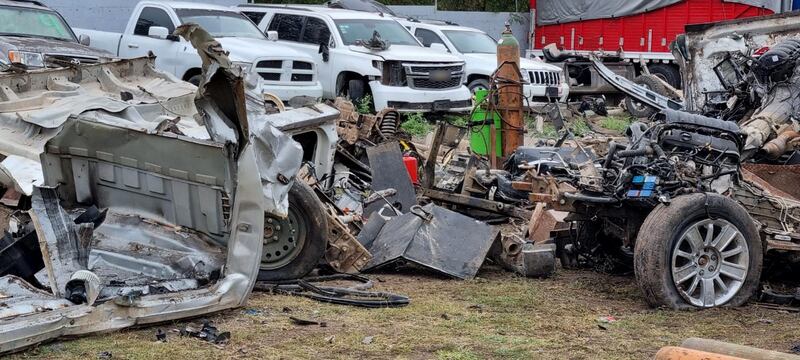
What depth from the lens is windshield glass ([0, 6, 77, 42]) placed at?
1398 centimetres

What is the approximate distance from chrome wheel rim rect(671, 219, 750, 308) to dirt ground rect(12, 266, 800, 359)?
0.15 m

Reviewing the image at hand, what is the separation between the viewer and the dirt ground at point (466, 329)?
5.78 meters

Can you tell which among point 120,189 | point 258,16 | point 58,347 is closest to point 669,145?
point 120,189

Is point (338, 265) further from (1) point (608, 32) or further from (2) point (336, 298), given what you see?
(1) point (608, 32)

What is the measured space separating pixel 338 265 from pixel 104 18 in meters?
18.0

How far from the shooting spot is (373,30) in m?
18.3

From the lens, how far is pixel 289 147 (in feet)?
22.3

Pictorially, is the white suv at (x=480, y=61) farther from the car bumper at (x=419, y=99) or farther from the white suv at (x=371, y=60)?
the car bumper at (x=419, y=99)

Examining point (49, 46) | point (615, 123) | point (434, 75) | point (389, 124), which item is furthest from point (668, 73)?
point (49, 46)

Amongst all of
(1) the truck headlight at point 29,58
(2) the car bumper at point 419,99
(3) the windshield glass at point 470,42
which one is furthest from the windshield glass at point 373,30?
(1) the truck headlight at point 29,58

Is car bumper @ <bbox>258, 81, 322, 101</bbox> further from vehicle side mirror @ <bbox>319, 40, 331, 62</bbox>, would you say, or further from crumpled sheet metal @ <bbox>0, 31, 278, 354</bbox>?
crumpled sheet metal @ <bbox>0, 31, 278, 354</bbox>

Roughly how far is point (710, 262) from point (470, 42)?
14018mm

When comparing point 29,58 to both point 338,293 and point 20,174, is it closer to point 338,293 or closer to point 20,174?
point 20,174

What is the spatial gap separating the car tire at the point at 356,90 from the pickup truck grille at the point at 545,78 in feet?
15.0
